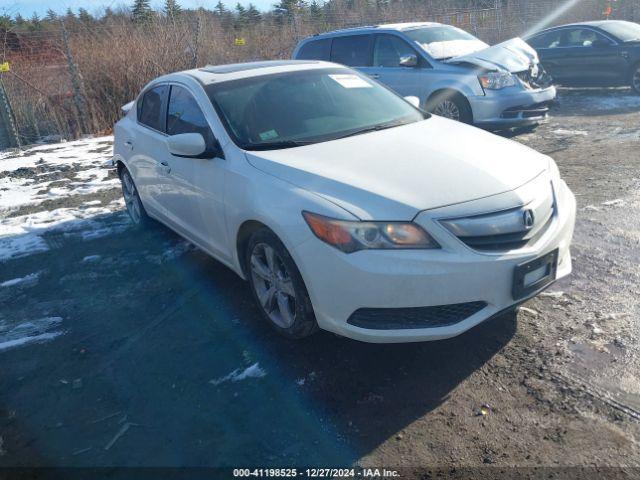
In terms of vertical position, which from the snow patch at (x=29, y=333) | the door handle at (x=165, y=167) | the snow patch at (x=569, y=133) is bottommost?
the snow patch at (x=569, y=133)

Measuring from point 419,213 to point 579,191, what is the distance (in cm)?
384

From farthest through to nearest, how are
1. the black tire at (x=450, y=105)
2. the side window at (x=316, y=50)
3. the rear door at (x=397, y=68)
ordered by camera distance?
the side window at (x=316, y=50)
the rear door at (x=397, y=68)
the black tire at (x=450, y=105)

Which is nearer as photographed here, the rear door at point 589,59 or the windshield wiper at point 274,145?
the windshield wiper at point 274,145

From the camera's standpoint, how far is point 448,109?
29.8 feet

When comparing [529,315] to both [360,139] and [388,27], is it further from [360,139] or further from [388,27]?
[388,27]

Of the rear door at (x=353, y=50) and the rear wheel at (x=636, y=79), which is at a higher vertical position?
the rear door at (x=353, y=50)

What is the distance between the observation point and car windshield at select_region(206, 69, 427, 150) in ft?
13.4

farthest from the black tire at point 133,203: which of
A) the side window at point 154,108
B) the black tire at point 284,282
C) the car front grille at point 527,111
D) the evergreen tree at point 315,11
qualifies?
the evergreen tree at point 315,11

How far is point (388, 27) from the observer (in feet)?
31.9

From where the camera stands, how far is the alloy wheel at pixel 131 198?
6.09 meters

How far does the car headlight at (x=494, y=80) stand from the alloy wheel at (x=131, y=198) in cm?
540

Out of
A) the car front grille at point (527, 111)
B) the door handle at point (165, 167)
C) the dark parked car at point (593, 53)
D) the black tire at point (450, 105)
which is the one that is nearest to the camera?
the door handle at point (165, 167)

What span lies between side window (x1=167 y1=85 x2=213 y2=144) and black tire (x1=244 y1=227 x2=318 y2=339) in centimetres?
98

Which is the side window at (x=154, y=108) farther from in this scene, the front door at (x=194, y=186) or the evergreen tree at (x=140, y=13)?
the evergreen tree at (x=140, y=13)
